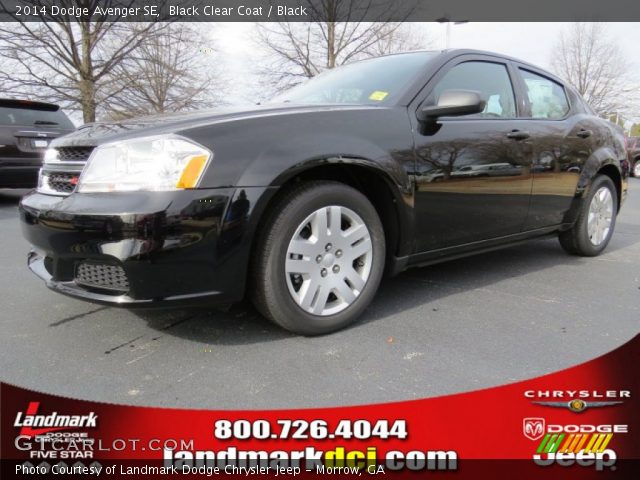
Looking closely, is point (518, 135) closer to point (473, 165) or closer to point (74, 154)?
point (473, 165)

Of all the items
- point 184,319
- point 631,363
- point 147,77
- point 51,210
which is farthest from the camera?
point 147,77

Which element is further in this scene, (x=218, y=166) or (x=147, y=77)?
(x=147, y=77)

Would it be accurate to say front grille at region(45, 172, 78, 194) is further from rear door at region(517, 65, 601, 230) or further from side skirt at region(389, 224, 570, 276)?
rear door at region(517, 65, 601, 230)

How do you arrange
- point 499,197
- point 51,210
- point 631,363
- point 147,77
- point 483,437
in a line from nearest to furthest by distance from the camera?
point 483,437 < point 631,363 < point 51,210 < point 499,197 < point 147,77

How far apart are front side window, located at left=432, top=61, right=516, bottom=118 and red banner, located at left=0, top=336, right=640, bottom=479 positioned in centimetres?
200

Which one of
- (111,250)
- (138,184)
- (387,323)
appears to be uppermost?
(138,184)

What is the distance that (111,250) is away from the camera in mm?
2139

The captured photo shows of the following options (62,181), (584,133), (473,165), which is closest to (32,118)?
(62,181)

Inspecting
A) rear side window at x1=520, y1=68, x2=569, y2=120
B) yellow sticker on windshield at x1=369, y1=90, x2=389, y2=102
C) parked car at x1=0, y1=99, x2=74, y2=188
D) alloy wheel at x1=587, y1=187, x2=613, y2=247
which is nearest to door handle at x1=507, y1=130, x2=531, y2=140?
rear side window at x1=520, y1=68, x2=569, y2=120

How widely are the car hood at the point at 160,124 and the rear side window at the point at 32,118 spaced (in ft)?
17.4

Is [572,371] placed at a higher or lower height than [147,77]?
lower

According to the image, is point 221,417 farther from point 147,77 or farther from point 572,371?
point 147,77

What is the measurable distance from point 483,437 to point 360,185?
58.5 inches

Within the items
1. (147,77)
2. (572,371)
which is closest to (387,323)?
(572,371)
